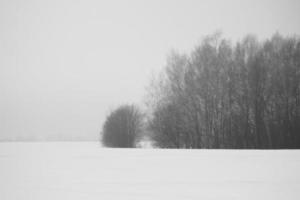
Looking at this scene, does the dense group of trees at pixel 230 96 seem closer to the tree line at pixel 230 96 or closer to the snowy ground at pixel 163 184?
the tree line at pixel 230 96

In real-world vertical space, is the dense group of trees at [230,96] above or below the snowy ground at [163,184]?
above

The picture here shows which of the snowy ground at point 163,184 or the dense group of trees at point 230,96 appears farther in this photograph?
the dense group of trees at point 230,96

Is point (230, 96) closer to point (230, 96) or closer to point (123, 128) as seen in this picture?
point (230, 96)

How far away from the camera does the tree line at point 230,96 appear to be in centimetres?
3103

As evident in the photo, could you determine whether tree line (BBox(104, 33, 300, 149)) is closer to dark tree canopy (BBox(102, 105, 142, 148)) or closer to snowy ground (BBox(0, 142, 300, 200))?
dark tree canopy (BBox(102, 105, 142, 148))

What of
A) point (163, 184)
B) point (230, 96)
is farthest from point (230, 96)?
point (163, 184)

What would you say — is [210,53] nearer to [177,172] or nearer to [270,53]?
[270,53]

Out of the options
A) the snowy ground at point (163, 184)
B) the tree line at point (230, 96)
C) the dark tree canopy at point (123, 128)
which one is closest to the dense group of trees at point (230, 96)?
the tree line at point (230, 96)

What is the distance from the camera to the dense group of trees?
3103 cm

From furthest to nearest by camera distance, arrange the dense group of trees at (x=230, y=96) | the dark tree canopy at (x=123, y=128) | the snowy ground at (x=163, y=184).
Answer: the dark tree canopy at (x=123, y=128), the dense group of trees at (x=230, y=96), the snowy ground at (x=163, y=184)

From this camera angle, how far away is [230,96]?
106 ft

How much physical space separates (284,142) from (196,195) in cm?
2576

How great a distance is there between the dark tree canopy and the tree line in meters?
6.59

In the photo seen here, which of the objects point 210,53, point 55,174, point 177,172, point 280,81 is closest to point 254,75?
point 280,81
